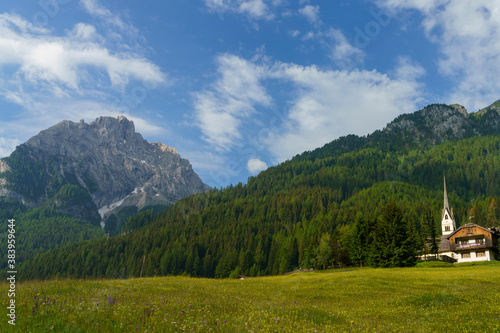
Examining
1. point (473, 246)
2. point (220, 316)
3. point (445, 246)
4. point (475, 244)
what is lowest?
point (445, 246)

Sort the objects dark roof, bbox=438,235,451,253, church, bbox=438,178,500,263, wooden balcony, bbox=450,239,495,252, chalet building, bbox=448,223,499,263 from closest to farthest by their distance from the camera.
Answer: wooden balcony, bbox=450,239,495,252 < chalet building, bbox=448,223,499,263 < church, bbox=438,178,500,263 < dark roof, bbox=438,235,451,253

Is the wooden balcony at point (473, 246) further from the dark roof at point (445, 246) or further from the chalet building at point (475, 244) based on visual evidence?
the dark roof at point (445, 246)

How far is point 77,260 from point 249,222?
105m

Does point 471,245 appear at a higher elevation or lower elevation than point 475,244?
lower

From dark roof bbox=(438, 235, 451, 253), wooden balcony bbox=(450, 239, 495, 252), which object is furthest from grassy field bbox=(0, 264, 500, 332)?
dark roof bbox=(438, 235, 451, 253)

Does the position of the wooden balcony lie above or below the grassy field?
below

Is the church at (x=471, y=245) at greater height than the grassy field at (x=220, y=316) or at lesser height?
lesser

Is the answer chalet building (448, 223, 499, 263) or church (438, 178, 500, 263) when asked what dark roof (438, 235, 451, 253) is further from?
chalet building (448, 223, 499, 263)

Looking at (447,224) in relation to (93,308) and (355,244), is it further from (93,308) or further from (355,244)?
(93,308)

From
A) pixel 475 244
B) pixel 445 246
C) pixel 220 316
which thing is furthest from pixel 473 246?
pixel 220 316

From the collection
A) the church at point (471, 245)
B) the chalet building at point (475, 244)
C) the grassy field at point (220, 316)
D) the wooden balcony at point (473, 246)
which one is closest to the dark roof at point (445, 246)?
the church at point (471, 245)

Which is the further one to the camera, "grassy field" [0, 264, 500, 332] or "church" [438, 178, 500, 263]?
"church" [438, 178, 500, 263]

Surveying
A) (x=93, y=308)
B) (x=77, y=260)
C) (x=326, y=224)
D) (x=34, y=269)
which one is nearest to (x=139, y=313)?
(x=93, y=308)

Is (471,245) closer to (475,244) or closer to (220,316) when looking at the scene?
(475,244)
